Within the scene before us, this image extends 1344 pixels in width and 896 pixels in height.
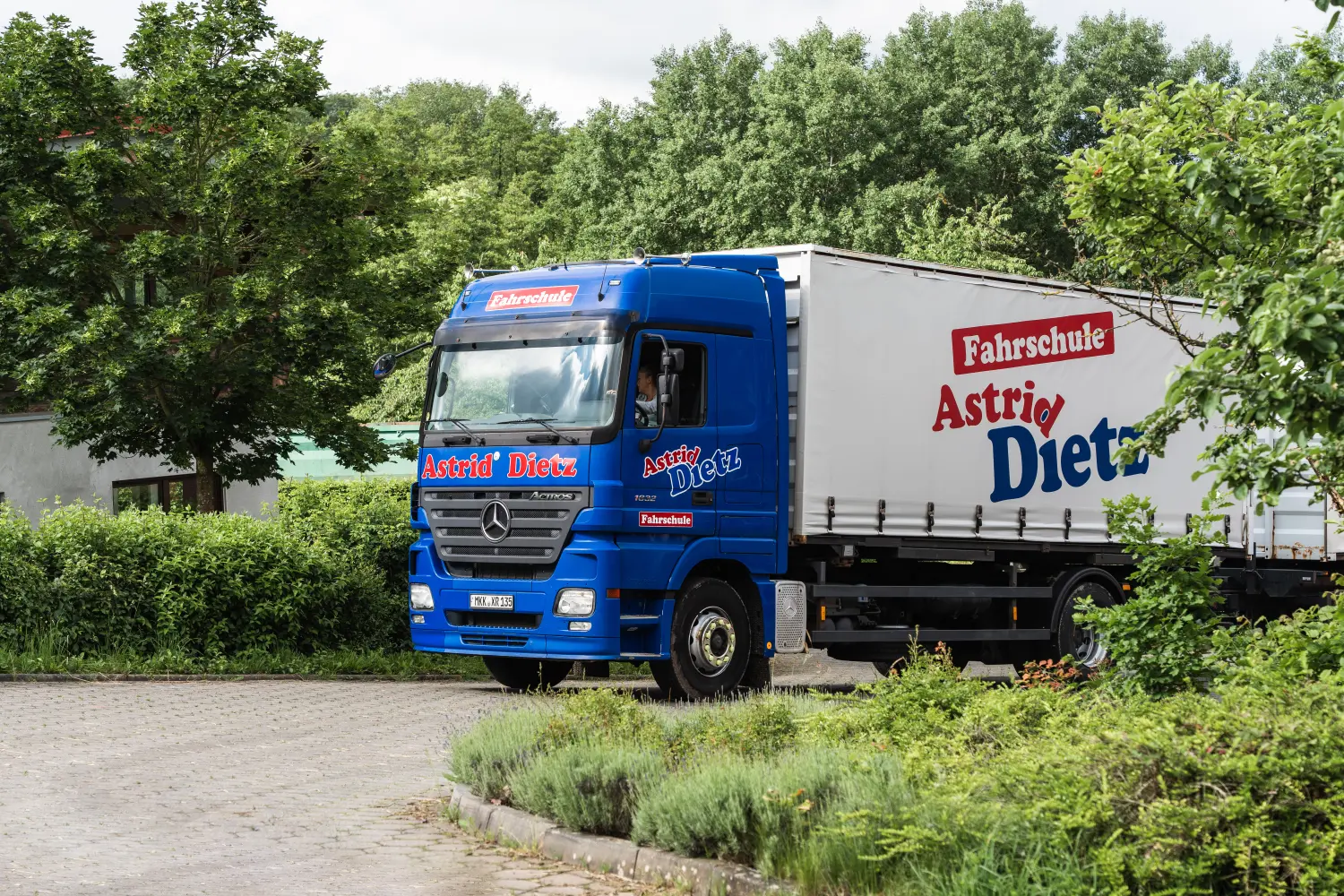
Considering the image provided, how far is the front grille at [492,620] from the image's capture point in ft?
43.7

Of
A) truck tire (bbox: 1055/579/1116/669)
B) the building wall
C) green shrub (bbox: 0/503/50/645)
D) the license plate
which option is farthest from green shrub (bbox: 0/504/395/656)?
the building wall

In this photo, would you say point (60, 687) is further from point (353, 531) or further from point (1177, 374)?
point (1177, 374)

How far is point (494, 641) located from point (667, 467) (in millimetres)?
2055

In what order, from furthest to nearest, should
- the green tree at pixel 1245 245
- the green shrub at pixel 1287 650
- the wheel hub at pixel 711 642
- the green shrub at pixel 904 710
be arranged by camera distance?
the wheel hub at pixel 711 642
the green shrub at pixel 904 710
the green shrub at pixel 1287 650
the green tree at pixel 1245 245

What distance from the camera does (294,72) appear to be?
65.1 feet

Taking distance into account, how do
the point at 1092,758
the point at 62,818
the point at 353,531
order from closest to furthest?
the point at 1092,758
the point at 62,818
the point at 353,531

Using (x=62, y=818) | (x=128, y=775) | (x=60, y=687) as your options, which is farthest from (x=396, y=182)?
(x=62, y=818)

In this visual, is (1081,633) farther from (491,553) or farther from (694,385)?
(491,553)

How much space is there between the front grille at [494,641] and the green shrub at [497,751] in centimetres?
417

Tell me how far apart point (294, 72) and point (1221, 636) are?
47.2 ft

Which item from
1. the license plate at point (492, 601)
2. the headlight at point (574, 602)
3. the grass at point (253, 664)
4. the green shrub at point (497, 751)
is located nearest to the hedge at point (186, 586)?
the grass at point (253, 664)

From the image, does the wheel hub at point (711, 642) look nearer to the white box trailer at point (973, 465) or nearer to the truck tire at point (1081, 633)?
the white box trailer at point (973, 465)

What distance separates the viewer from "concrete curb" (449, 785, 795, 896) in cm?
655

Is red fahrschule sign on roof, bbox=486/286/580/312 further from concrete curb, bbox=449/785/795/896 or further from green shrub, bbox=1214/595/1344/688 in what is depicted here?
green shrub, bbox=1214/595/1344/688
